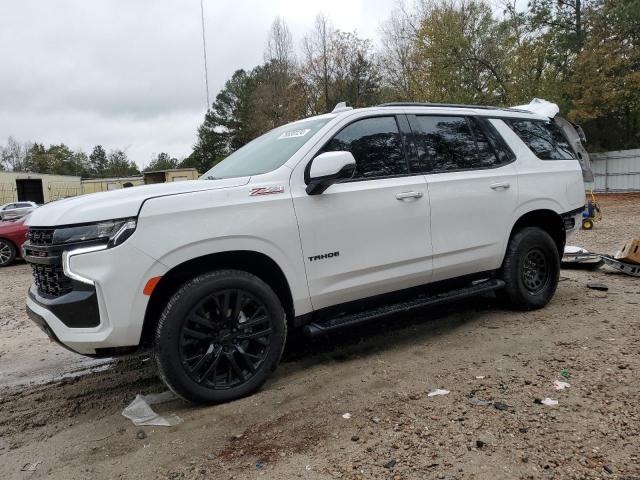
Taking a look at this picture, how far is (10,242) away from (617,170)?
1081 inches

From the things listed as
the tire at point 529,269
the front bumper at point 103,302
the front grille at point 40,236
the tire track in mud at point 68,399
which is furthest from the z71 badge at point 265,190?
the tire at point 529,269

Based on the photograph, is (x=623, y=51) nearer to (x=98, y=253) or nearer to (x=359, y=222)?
(x=359, y=222)

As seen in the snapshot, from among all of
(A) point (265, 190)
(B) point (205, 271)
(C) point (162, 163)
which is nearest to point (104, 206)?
(B) point (205, 271)

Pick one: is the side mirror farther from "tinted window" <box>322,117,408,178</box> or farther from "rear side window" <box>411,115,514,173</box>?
"rear side window" <box>411,115,514,173</box>

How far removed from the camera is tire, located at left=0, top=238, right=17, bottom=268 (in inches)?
445

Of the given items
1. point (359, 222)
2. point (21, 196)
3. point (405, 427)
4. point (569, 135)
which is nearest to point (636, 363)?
point (405, 427)

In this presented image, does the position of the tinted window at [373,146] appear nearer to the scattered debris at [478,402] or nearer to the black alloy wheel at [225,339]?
the black alloy wheel at [225,339]

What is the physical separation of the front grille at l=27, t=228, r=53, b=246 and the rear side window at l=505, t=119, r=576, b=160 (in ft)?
13.5

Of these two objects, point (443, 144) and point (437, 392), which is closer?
point (437, 392)

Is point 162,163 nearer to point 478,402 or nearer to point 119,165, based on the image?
point 119,165

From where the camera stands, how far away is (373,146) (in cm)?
391

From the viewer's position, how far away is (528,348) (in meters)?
3.94

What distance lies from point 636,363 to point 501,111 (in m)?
2.63

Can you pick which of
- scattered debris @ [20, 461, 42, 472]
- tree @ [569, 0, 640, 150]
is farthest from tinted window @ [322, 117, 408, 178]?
tree @ [569, 0, 640, 150]
